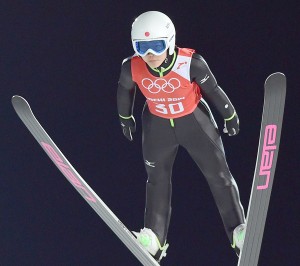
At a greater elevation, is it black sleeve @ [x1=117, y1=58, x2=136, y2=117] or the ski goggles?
the ski goggles

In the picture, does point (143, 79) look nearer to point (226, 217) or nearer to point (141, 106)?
point (141, 106)

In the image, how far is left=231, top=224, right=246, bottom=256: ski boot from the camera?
425 centimetres

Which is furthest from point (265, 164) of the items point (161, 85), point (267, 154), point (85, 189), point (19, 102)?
point (19, 102)

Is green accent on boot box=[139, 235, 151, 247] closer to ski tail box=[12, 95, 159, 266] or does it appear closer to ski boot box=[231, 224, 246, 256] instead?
ski tail box=[12, 95, 159, 266]

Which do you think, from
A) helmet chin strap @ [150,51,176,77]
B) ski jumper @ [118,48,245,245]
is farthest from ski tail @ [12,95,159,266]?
helmet chin strap @ [150,51,176,77]

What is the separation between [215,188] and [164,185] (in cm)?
22

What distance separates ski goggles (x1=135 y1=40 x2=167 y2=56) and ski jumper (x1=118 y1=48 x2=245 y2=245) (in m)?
0.11

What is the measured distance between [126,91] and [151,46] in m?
0.31

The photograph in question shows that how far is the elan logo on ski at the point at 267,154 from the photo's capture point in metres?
3.89

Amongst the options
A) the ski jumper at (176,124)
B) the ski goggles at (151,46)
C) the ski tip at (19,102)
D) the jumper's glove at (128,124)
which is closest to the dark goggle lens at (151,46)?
the ski goggles at (151,46)

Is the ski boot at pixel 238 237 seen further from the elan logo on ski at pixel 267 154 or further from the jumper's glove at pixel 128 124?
the jumper's glove at pixel 128 124

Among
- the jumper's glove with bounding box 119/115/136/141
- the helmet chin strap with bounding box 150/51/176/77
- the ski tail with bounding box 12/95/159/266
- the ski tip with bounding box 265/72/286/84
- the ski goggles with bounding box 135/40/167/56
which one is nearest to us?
the ski tip with bounding box 265/72/286/84

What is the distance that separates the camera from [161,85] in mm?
4000

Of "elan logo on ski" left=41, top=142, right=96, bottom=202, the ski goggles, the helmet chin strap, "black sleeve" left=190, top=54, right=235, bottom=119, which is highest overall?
the ski goggles
